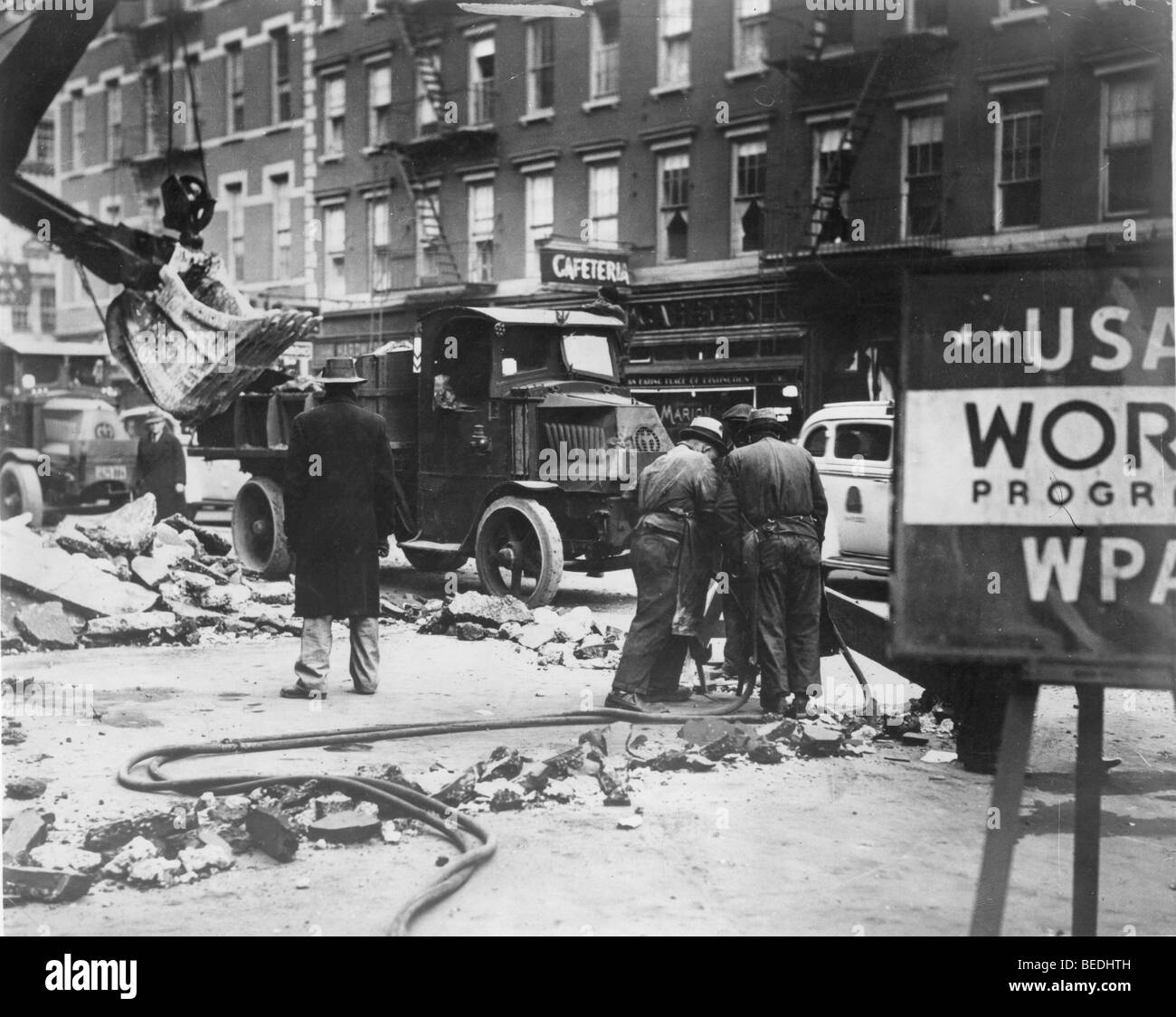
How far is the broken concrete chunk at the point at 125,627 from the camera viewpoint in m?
8.36

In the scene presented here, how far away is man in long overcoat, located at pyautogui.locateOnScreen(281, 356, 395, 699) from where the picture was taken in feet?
23.1

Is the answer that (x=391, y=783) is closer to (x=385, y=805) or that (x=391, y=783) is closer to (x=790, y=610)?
(x=385, y=805)

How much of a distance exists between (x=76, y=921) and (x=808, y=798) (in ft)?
9.57

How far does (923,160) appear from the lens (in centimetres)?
1518

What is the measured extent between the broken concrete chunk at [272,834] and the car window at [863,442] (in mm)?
7733

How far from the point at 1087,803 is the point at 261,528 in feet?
32.3

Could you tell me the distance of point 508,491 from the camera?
10.3m

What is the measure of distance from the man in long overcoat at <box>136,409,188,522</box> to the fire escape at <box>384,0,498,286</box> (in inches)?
207

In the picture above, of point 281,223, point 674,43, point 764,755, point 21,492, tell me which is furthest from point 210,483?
point 764,755

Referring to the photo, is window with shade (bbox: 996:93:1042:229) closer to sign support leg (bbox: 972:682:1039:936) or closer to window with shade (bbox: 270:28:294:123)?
window with shade (bbox: 270:28:294:123)

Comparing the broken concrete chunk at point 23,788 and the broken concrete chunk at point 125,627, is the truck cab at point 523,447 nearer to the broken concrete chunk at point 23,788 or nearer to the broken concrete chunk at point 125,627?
the broken concrete chunk at point 125,627

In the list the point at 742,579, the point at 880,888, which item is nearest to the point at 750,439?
the point at 742,579
